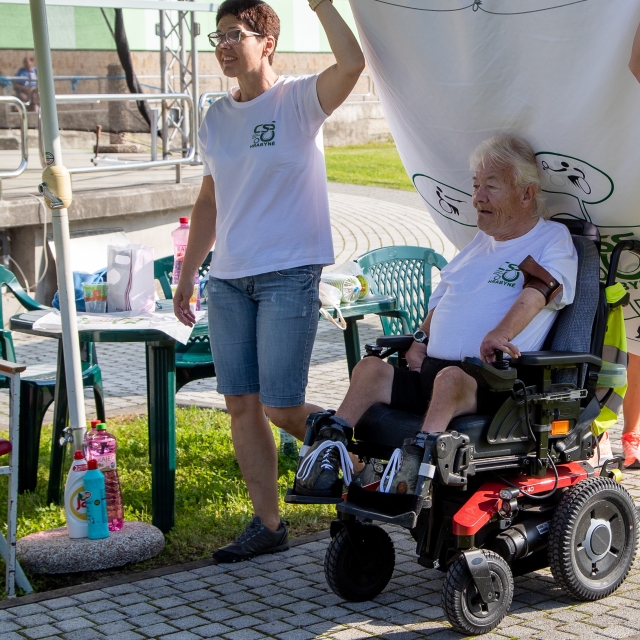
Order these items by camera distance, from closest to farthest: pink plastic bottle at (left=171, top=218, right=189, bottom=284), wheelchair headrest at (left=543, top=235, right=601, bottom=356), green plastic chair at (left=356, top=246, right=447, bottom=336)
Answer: wheelchair headrest at (left=543, top=235, right=601, bottom=356), pink plastic bottle at (left=171, top=218, right=189, bottom=284), green plastic chair at (left=356, top=246, right=447, bottom=336)

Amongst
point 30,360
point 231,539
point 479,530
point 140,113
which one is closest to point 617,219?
point 479,530

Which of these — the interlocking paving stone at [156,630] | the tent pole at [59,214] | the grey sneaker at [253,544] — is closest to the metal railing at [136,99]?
the tent pole at [59,214]

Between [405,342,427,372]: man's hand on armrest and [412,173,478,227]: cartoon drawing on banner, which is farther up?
[412,173,478,227]: cartoon drawing on banner

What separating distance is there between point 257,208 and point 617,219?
139cm

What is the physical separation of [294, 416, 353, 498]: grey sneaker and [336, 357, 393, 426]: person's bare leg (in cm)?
16

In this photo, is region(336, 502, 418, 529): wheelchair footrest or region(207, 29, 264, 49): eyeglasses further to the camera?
region(207, 29, 264, 49): eyeglasses

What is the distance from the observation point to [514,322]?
12.3 feet

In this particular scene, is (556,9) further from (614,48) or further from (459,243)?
(459,243)

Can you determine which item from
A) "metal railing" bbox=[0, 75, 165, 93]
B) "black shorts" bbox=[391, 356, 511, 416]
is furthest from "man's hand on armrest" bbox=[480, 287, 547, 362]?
"metal railing" bbox=[0, 75, 165, 93]

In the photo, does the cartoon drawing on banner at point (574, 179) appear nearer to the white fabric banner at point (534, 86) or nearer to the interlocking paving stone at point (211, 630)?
the white fabric banner at point (534, 86)

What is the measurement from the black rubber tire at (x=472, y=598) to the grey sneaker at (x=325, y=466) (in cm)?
48

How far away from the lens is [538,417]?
375cm

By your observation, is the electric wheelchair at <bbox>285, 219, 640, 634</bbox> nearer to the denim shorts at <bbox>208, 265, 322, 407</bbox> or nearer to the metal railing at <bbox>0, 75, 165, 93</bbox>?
the denim shorts at <bbox>208, 265, 322, 407</bbox>

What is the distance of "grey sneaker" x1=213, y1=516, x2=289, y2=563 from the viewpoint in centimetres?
432
